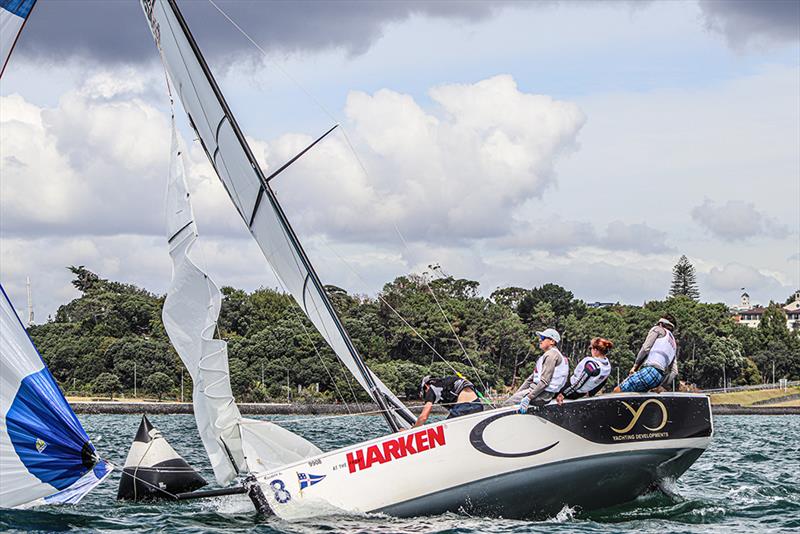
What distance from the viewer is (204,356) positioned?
43.8 ft

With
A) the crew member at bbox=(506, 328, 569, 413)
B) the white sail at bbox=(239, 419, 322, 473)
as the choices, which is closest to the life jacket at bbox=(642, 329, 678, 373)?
the crew member at bbox=(506, 328, 569, 413)

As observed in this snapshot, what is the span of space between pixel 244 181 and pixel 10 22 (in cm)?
321

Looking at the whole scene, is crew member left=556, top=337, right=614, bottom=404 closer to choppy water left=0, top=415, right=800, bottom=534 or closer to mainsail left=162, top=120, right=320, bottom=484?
choppy water left=0, top=415, right=800, bottom=534

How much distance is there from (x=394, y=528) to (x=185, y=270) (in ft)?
13.7

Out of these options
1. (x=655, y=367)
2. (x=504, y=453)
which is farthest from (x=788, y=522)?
(x=504, y=453)

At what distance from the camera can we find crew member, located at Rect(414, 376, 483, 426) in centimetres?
1291

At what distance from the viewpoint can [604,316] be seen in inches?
4195

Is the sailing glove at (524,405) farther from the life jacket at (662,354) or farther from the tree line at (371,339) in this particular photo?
the tree line at (371,339)

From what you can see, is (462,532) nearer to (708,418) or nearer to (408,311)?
(708,418)

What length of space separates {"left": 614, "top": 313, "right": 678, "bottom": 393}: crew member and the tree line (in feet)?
154

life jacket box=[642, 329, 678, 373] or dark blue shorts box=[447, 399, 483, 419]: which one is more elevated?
life jacket box=[642, 329, 678, 373]

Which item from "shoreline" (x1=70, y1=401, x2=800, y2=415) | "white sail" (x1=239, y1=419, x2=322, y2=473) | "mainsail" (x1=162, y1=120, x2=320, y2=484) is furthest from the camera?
"shoreline" (x1=70, y1=401, x2=800, y2=415)

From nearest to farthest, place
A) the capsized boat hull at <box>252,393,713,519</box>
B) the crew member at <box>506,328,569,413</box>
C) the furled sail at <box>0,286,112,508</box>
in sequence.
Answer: the furled sail at <box>0,286,112,508</box> → the capsized boat hull at <box>252,393,713,519</box> → the crew member at <box>506,328,569,413</box>

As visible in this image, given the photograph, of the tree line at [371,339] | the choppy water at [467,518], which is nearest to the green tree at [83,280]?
the tree line at [371,339]
